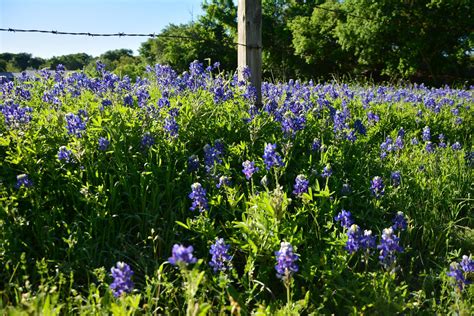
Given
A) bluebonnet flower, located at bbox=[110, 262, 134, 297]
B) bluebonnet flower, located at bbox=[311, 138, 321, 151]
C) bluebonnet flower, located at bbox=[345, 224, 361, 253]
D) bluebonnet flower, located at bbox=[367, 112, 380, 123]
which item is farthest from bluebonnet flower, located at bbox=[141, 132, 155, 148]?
bluebonnet flower, located at bbox=[367, 112, 380, 123]

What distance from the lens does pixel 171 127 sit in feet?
10.3

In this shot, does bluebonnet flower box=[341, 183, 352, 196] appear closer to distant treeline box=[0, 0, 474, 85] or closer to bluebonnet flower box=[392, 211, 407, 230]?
bluebonnet flower box=[392, 211, 407, 230]

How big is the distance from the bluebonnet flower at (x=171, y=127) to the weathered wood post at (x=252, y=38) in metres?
1.53

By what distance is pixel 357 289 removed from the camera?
2.20 m

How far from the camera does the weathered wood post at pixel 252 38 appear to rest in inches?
179

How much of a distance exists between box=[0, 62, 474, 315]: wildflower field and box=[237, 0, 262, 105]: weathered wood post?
1.72ft

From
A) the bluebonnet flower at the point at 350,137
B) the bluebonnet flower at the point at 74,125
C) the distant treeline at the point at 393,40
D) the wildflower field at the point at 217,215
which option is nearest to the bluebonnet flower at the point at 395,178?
the wildflower field at the point at 217,215

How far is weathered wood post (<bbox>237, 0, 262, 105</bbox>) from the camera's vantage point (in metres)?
4.55

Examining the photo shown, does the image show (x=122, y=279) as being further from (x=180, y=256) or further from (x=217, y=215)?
(x=217, y=215)

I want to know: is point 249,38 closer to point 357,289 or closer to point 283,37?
point 357,289

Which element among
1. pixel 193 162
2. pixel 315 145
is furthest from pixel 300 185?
pixel 315 145

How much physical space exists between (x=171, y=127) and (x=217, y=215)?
2.48 ft

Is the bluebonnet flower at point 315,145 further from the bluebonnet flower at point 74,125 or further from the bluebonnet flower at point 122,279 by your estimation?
the bluebonnet flower at point 122,279

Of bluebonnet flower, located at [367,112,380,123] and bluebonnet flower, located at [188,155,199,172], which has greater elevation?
bluebonnet flower, located at [367,112,380,123]
